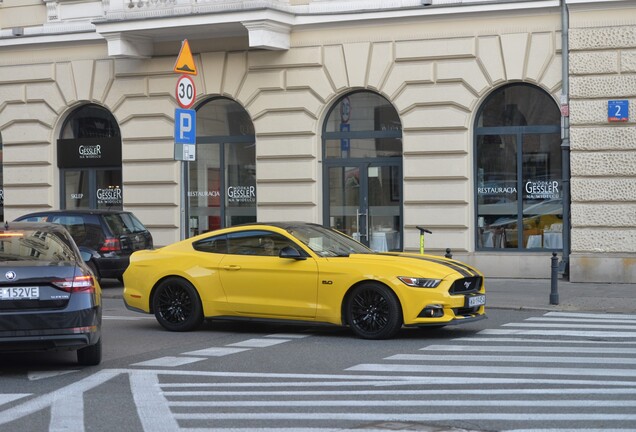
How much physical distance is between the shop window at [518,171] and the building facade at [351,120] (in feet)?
0.11

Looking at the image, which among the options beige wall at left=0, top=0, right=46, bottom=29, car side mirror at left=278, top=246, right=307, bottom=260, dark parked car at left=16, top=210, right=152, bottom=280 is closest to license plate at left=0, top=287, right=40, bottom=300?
car side mirror at left=278, top=246, right=307, bottom=260

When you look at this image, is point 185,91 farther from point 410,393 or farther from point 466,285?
point 410,393

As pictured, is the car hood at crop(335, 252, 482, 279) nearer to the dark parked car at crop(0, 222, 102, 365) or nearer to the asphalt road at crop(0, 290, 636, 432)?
the asphalt road at crop(0, 290, 636, 432)

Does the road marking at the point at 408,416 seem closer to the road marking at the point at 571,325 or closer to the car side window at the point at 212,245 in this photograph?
the car side window at the point at 212,245

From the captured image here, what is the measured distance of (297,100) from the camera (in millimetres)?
23406

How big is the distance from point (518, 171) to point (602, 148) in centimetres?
186

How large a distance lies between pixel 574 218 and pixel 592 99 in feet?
7.44

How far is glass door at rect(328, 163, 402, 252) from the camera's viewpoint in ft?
75.6

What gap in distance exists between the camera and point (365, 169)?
23344mm

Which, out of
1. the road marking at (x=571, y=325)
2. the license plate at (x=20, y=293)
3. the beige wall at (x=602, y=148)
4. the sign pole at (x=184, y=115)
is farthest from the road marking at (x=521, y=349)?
the beige wall at (x=602, y=148)

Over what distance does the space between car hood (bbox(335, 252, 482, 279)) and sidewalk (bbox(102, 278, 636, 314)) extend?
11.8ft

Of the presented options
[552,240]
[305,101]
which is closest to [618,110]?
[552,240]

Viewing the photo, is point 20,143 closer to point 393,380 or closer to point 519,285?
point 519,285

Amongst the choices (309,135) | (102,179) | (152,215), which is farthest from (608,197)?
(102,179)
